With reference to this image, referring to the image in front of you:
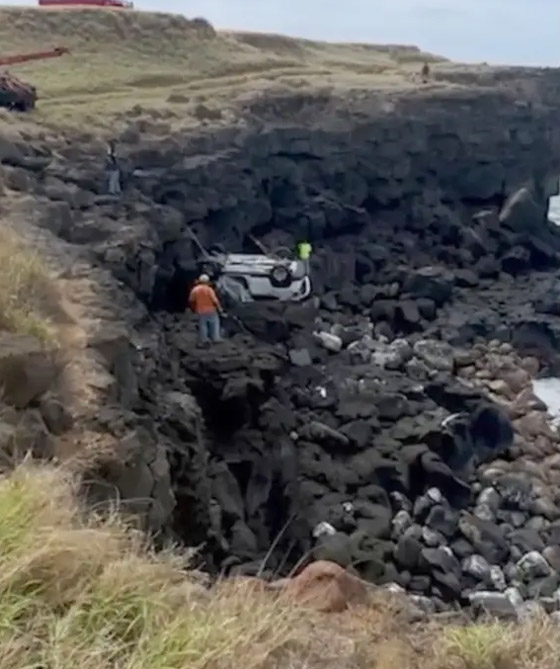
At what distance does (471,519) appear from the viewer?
17.3 m

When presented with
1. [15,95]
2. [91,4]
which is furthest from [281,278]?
[91,4]

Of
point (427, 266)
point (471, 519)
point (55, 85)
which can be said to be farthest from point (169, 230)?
point (55, 85)

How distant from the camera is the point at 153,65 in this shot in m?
44.8

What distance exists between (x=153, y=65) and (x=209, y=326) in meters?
28.4

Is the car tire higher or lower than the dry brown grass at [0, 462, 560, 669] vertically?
lower

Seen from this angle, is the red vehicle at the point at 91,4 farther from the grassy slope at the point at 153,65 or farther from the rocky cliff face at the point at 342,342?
the rocky cliff face at the point at 342,342

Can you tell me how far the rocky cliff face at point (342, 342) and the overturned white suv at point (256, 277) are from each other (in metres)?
0.45

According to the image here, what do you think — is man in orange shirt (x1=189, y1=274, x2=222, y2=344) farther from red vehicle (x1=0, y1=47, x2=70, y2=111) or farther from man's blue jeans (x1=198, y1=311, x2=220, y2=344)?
red vehicle (x1=0, y1=47, x2=70, y2=111)

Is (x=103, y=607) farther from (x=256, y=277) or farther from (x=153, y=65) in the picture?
(x=153, y=65)

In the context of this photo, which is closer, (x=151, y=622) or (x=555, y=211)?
(x=151, y=622)

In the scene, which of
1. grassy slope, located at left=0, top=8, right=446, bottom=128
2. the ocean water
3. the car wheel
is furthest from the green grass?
the ocean water

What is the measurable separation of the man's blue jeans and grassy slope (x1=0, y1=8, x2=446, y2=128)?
12724 mm

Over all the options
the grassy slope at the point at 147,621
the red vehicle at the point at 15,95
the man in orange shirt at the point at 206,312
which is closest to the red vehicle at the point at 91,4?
the red vehicle at the point at 15,95

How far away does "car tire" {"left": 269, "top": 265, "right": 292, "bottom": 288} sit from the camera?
76.4ft
